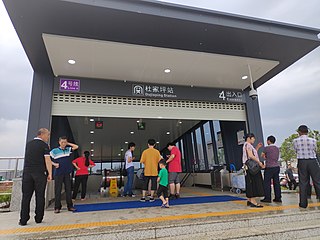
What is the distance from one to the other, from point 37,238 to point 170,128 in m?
8.45

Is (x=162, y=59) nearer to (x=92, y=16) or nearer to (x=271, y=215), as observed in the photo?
(x=92, y=16)

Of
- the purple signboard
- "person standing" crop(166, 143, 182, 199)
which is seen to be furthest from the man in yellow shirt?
the purple signboard

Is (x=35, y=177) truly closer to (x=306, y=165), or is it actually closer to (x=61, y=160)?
(x=61, y=160)

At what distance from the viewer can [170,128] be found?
34.6 feet

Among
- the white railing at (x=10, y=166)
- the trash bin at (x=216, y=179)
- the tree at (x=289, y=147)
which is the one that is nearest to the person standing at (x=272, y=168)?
the trash bin at (x=216, y=179)

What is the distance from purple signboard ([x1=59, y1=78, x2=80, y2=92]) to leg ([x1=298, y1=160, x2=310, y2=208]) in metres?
4.93

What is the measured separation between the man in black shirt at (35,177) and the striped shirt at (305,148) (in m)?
4.21

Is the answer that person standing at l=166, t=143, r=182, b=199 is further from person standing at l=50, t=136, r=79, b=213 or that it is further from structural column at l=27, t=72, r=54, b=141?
structural column at l=27, t=72, r=54, b=141

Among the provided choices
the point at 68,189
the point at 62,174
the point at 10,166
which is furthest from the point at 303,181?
the point at 10,166

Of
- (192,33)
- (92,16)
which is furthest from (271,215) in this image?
(92,16)

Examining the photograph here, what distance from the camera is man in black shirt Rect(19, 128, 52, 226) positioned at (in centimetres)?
298

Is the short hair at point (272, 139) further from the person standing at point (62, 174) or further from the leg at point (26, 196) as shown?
the leg at point (26, 196)

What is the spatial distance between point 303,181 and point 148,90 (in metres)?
3.87

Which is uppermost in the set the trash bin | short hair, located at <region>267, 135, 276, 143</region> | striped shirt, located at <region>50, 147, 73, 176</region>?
short hair, located at <region>267, 135, 276, 143</region>
